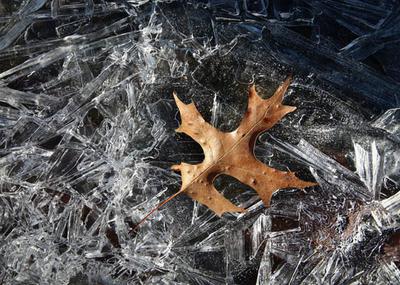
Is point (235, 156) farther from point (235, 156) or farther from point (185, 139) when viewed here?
point (185, 139)

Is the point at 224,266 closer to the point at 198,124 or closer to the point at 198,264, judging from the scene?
the point at 198,264

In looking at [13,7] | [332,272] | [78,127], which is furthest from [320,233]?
[13,7]

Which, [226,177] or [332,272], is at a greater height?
[226,177]

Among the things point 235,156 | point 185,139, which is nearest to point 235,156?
point 235,156
